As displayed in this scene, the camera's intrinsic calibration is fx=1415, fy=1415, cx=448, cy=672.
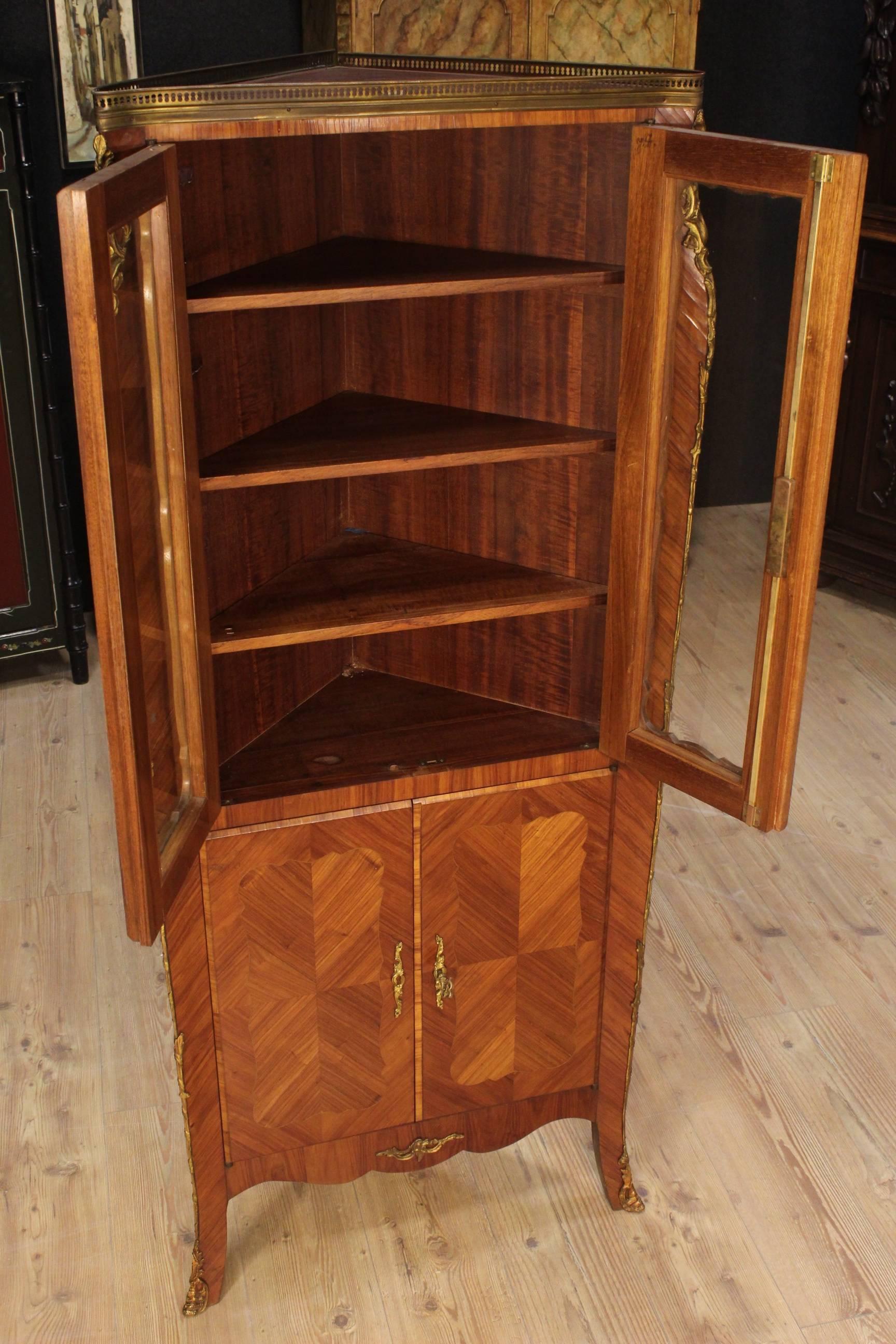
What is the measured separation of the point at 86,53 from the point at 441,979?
280 cm

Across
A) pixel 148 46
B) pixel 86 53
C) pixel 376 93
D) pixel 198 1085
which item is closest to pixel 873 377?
pixel 148 46

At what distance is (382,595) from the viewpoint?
2.08 meters

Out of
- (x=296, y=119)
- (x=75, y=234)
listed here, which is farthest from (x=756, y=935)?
(x=75, y=234)

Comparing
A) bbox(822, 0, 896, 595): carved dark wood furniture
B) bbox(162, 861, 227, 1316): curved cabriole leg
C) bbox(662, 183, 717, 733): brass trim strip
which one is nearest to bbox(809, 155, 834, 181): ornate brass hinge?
bbox(662, 183, 717, 733): brass trim strip

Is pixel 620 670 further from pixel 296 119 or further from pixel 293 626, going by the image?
pixel 296 119

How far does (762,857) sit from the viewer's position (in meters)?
3.33

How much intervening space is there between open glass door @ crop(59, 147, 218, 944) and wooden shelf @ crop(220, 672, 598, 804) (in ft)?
0.58

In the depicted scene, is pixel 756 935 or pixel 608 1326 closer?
pixel 608 1326

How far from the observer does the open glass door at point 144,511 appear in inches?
52.5

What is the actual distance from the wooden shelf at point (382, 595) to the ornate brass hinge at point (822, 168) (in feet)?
2.36

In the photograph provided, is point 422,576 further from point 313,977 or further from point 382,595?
point 313,977

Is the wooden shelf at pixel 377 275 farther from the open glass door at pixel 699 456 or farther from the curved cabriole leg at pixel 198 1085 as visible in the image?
the curved cabriole leg at pixel 198 1085

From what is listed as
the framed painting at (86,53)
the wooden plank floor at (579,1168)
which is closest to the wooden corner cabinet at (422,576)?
the wooden plank floor at (579,1168)

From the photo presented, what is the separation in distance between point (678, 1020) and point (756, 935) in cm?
35
